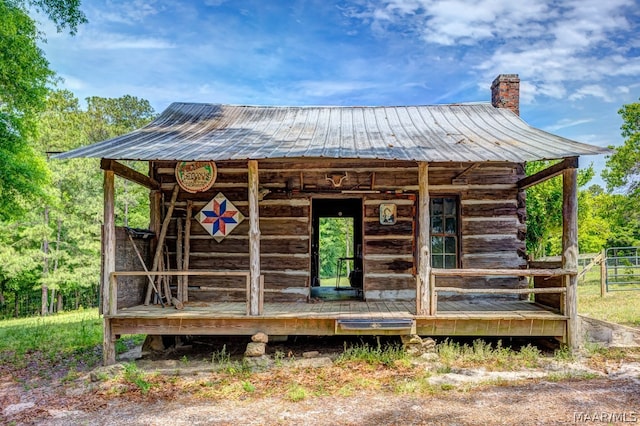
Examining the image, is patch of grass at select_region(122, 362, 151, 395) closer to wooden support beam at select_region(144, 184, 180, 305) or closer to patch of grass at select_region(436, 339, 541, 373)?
wooden support beam at select_region(144, 184, 180, 305)

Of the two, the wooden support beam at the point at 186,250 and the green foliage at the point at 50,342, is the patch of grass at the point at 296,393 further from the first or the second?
the green foliage at the point at 50,342

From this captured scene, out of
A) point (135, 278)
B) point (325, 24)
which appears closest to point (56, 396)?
point (135, 278)

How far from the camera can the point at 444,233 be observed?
9.12m

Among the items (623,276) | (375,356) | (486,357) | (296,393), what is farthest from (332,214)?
(623,276)

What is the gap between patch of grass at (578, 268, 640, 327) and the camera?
10.0m

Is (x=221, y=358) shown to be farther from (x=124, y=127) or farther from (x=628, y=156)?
(x=124, y=127)

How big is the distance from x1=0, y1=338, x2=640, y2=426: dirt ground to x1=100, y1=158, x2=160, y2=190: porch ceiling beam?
10.8ft

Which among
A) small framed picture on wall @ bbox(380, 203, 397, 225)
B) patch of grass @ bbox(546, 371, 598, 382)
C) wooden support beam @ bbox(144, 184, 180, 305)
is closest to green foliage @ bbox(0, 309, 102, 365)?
wooden support beam @ bbox(144, 184, 180, 305)

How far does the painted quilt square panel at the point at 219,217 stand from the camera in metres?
8.90

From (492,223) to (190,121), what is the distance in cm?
691

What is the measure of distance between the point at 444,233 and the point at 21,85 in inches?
452

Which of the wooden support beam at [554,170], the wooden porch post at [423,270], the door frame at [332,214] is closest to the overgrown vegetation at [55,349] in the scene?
the door frame at [332,214]

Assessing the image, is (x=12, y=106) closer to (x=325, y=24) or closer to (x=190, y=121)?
(x=190, y=121)

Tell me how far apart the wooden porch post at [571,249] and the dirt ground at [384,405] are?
84 cm
